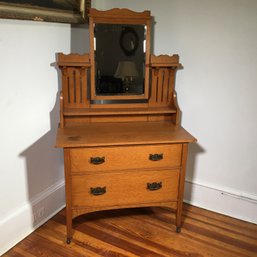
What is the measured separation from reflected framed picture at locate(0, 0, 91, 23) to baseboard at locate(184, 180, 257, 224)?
4.81 ft

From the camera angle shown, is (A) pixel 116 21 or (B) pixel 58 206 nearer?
(A) pixel 116 21

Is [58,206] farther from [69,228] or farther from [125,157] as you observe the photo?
[125,157]

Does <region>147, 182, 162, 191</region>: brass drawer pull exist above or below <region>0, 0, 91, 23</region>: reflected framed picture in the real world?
below

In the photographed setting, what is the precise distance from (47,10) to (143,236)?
1536 millimetres

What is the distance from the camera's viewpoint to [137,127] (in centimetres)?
184

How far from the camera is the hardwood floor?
1692 millimetres

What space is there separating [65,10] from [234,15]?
3.48 ft

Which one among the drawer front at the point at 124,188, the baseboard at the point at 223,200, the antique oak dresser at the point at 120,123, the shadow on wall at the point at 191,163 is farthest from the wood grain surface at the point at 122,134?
the baseboard at the point at 223,200

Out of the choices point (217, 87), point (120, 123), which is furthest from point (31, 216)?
point (217, 87)

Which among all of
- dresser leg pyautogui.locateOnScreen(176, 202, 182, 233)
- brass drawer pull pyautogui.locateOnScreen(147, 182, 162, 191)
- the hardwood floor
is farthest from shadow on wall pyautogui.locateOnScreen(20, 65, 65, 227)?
dresser leg pyautogui.locateOnScreen(176, 202, 182, 233)

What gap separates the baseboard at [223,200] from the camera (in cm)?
197

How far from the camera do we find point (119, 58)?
1843mm

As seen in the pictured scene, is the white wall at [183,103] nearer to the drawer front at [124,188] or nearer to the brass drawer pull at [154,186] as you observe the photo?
the drawer front at [124,188]

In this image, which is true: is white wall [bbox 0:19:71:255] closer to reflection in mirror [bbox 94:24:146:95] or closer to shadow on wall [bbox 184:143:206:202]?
reflection in mirror [bbox 94:24:146:95]
